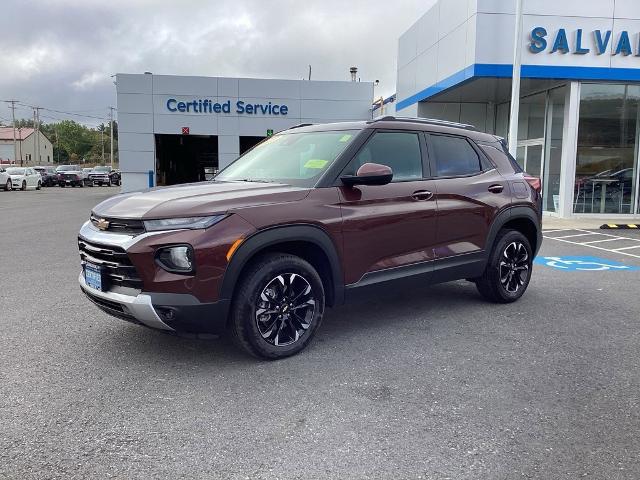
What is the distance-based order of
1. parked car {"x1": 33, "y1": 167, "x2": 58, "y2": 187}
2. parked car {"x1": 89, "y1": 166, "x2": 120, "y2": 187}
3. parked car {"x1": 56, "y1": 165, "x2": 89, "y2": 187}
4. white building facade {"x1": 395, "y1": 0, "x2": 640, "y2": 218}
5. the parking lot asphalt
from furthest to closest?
parked car {"x1": 89, "y1": 166, "x2": 120, "y2": 187}
parked car {"x1": 33, "y1": 167, "x2": 58, "y2": 187}
parked car {"x1": 56, "y1": 165, "x2": 89, "y2": 187}
white building facade {"x1": 395, "y1": 0, "x2": 640, "y2": 218}
the parking lot asphalt

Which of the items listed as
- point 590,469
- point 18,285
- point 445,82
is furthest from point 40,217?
point 590,469

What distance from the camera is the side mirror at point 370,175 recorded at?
167 inches

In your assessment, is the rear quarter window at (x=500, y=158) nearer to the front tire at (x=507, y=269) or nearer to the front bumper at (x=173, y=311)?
the front tire at (x=507, y=269)

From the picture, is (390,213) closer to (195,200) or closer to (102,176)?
(195,200)

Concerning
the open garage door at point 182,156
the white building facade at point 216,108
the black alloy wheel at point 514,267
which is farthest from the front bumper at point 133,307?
the open garage door at point 182,156

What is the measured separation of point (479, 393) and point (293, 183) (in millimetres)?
2064

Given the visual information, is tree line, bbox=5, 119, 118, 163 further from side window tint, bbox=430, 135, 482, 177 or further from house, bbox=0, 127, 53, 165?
side window tint, bbox=430, 135, 482, 177

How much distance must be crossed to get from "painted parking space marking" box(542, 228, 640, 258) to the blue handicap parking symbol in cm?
109

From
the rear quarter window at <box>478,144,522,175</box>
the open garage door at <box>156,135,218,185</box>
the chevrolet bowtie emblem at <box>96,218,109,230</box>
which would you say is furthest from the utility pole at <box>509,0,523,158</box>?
the open garage door at <box>156,135,218,185</box>

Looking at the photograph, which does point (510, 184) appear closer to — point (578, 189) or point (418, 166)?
point (418, 166)

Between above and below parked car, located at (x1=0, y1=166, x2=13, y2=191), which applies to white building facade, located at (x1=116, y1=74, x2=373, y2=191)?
above

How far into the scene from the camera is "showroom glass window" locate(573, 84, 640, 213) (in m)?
15.6

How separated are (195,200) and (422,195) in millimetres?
2051

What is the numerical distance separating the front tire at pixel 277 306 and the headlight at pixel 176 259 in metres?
0.43
